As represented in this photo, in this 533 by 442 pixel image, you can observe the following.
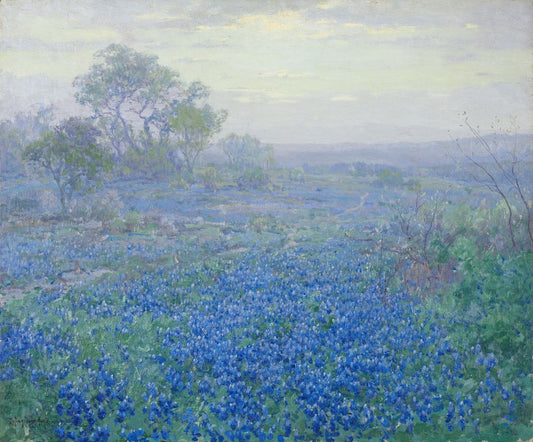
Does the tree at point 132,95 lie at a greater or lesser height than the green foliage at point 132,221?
greater

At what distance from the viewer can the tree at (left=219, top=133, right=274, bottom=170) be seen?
5.29 metres

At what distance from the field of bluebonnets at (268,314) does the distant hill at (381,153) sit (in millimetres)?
180

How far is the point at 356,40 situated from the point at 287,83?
891 mm

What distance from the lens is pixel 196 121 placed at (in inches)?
206

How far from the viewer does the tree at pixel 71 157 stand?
4.89 meters

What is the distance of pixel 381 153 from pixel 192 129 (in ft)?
7.23

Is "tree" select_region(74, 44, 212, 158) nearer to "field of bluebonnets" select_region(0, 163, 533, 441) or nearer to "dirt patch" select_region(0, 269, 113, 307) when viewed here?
"field of bluebonnets" select_region(0, 163, 533, 441)

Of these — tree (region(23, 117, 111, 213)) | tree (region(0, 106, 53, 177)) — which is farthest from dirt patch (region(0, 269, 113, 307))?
tree (region(0, 106, 53, 177))

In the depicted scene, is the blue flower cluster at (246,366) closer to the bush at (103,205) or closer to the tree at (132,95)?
the bush at (103,205)

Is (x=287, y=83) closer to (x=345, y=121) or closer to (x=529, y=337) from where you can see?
(x=345, y=121)

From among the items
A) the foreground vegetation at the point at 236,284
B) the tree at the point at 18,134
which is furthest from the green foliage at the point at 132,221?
the tree at the point at 18,134

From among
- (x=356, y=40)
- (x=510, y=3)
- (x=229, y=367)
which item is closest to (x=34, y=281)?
(x=229, y=367)

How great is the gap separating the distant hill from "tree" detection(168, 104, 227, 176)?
75 cm

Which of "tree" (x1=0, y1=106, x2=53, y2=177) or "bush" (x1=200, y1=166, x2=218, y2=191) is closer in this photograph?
"tree" (x1=0, y1=106, x2=53, y2=177)
